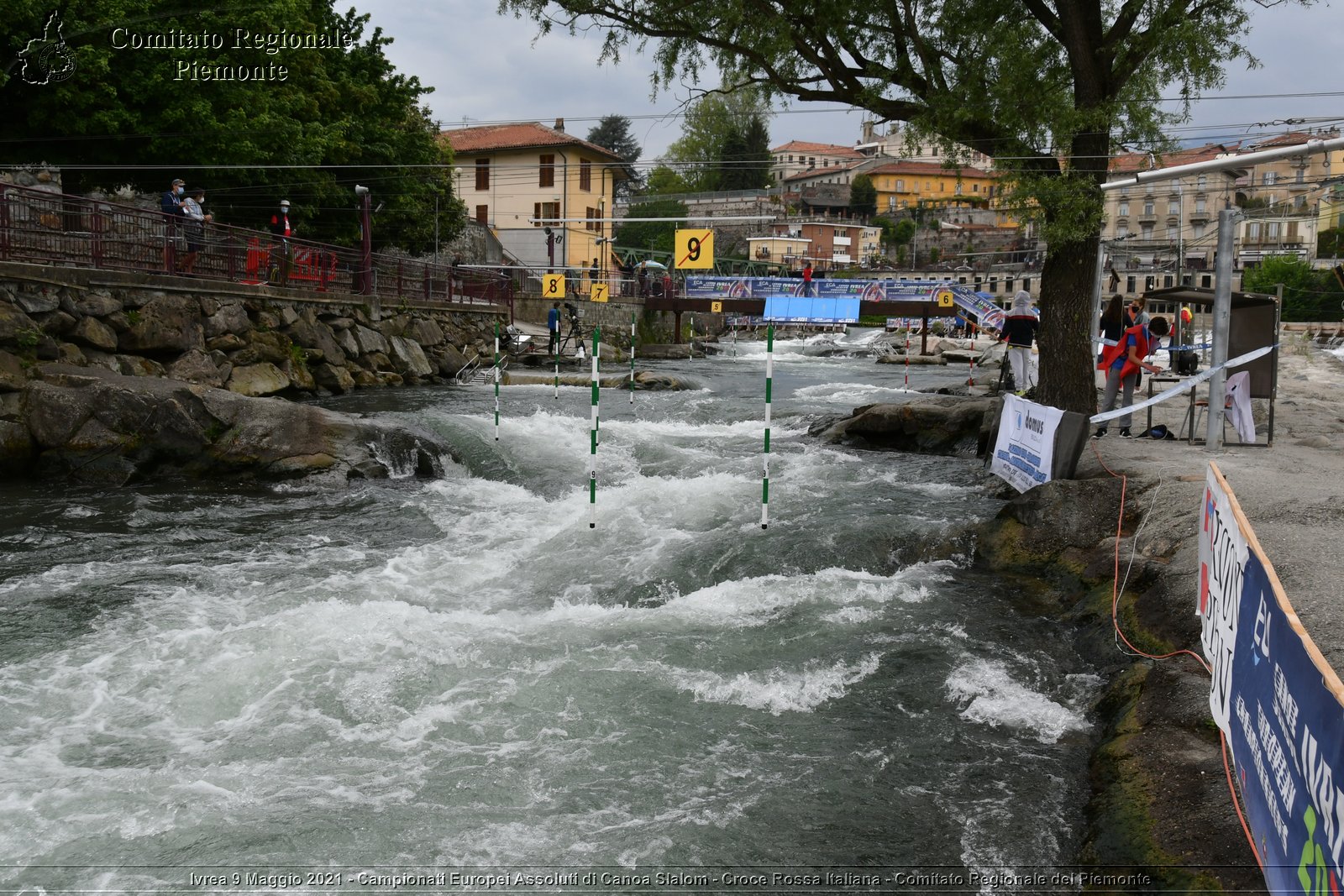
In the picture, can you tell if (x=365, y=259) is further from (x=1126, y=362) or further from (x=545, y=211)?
(x=545, y=211)

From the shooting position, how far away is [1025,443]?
1277 centimetres

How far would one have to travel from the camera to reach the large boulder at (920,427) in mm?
18188

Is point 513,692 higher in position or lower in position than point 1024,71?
lower

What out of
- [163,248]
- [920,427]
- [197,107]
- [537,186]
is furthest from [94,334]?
[537,186]

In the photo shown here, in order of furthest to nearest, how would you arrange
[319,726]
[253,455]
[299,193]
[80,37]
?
[299,193], [80,37], [253,455], [319,726]

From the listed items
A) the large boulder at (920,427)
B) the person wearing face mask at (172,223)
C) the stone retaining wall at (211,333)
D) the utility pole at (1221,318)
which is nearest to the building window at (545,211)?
the stone retaining wall at (211,333)

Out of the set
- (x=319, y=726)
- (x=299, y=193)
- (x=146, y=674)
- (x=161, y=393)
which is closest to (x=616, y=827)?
(x=319, y=726)

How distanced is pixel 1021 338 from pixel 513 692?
51.8ft

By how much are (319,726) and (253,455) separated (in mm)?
8551

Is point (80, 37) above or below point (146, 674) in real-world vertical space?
above

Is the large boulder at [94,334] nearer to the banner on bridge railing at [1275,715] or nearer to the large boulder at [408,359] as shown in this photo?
the large boulder at [408,359]

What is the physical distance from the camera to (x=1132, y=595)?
8.24m

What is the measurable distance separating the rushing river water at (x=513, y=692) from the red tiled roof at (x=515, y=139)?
→ 188ft

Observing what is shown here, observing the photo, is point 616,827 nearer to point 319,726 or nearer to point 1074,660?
point 319,726
